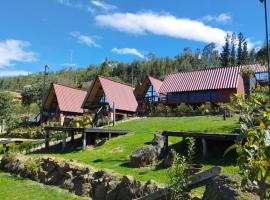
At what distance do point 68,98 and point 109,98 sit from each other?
971 cm

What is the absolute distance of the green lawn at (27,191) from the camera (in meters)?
15.3

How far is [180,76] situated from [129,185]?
35508mm

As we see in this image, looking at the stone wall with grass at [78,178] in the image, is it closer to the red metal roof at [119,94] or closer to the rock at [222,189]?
the rock at [222,189]

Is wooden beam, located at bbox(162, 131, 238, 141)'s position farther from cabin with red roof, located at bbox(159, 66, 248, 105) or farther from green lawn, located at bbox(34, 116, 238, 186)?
cabin with red roof, located at bbox(159, 66, 248, 105)

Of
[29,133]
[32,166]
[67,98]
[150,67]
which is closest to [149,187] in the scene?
[32,166]

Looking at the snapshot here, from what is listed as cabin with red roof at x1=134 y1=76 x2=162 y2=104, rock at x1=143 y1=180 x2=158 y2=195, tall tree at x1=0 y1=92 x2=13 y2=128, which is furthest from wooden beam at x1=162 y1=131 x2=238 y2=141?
tall tree at x1=0 y1=92 x2=13 y2=128

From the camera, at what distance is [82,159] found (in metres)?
20.5

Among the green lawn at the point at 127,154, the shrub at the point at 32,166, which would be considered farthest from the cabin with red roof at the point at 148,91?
the shrub at the point at 32,166

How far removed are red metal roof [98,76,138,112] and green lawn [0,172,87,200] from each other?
78.7ft

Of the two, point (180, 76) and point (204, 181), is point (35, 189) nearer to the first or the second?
point (204, 181)

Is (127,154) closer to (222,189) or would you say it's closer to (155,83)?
(222,189)

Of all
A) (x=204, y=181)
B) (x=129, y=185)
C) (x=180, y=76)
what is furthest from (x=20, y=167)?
(x=180, y=76)

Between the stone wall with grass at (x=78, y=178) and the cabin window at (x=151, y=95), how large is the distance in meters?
28.4

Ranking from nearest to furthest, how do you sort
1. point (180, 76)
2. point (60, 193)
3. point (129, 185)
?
1. point (129, 185)
2. point (60, 193)
3. point (180, 76)
